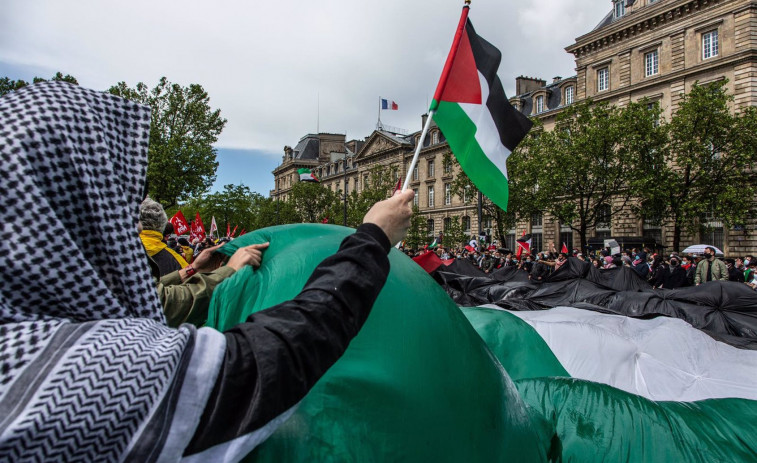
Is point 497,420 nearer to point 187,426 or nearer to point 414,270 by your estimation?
point 414,270

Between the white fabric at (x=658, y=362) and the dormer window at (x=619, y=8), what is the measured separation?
36379 millimetres

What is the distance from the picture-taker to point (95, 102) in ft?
2.76

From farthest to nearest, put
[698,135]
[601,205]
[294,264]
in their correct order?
[601,205] < [698,135] < [294,264]

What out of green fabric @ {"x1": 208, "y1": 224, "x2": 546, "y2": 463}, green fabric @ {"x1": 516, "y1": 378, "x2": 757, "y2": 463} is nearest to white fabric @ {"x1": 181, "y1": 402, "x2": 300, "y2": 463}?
green fabric @ {"x1": 208, "y1": 224, "x2": 546, "y2": 463}

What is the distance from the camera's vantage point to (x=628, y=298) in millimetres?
6621

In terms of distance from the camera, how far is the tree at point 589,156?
24875 mm

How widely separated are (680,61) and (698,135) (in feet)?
24.6

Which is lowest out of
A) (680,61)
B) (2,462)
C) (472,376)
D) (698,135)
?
(472,376)

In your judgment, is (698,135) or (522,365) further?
(698,135)

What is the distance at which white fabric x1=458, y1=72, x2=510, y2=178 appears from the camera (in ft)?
8.11

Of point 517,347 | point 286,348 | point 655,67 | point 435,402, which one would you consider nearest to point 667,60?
point 655,67

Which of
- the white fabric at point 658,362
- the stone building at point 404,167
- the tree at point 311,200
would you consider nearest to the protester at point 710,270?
the white fabric at point 658,362

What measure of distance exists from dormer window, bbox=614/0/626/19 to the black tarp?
30596 mm

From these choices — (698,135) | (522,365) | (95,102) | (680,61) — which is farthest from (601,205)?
(95,102)
